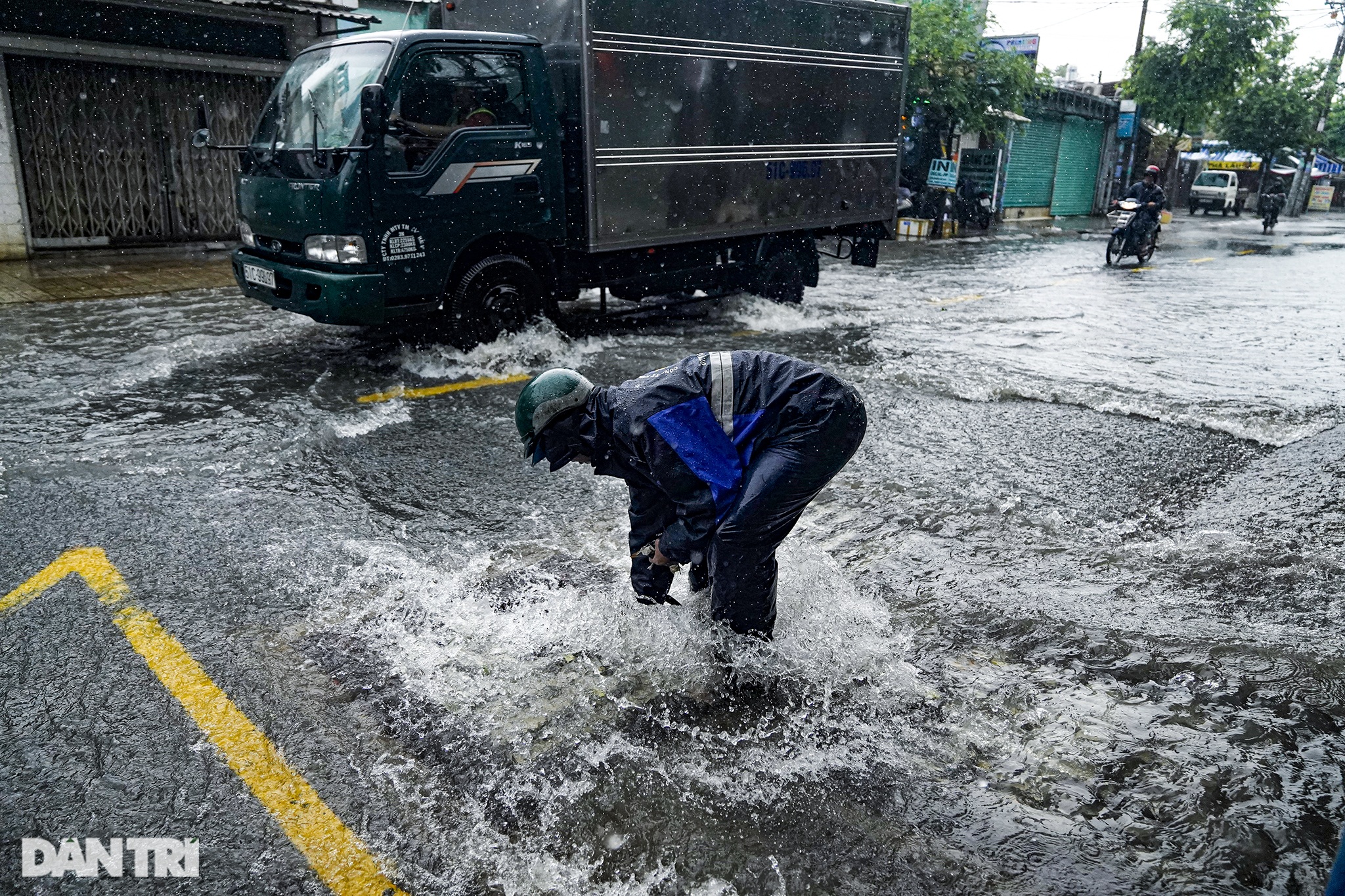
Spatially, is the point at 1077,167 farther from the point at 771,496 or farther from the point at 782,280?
the point at 771,496

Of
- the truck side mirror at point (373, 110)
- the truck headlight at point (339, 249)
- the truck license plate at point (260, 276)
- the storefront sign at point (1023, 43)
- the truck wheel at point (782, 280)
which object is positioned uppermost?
the storefront sign at point (1023, 43)

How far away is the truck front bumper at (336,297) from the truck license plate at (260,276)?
0.10 ft

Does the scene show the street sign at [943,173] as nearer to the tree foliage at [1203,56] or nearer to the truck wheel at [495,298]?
the tree foliage at [1203,56]

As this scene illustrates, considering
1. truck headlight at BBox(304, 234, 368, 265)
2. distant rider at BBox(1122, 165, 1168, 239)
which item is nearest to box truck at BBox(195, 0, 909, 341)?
truck headlight at BBox(304, 234, 368, 265)

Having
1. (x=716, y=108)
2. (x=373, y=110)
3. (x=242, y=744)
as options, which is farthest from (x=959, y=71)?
(x=242, y=744)

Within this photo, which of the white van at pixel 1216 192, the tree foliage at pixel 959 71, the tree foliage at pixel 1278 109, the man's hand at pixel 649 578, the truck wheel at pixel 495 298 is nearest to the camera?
the man's hand at pixel 649 578

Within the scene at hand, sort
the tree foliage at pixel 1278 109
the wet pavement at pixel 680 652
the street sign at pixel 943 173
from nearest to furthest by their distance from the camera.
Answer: the wet pavement at pixel 680 652
the street sign at pixel 943 173
the tree foliage at pixel 1278 109

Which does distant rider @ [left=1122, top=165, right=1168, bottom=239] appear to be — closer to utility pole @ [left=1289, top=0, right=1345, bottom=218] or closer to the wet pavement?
the wet pavement

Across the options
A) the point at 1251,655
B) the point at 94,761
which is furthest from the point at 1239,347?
the point at 94,761

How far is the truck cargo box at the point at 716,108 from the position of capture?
7.30 meters

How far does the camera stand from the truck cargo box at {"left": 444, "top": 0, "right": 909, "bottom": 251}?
7.30m

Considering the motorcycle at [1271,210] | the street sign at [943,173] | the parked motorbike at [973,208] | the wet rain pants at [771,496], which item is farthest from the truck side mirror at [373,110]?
the motorcycle at [1271,210]

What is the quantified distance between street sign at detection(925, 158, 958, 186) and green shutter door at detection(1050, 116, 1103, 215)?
10631 millimetres

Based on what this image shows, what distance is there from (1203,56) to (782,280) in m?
24.4
